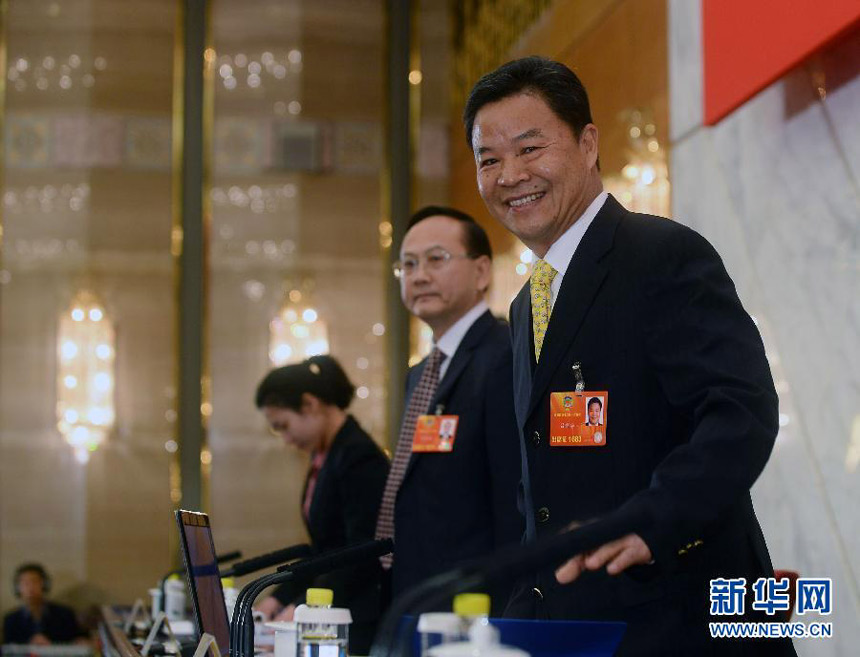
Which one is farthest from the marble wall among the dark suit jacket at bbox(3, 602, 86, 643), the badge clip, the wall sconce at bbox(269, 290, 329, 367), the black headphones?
the black headphones

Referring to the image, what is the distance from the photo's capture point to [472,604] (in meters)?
1.16

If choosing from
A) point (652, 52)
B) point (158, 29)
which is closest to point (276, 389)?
point (652, 52)

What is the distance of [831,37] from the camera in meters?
3.01

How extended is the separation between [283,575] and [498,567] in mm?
958

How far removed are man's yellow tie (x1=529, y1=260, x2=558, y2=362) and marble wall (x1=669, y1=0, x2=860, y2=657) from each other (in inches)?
66.6

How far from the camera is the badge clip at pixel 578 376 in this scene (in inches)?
68.8

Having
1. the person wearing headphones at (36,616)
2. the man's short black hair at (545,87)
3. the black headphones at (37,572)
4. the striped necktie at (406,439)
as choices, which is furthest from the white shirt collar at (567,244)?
the black headphones at (37,572)

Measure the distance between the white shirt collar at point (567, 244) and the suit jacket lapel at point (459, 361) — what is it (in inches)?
45.7

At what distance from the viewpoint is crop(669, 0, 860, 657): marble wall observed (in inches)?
132

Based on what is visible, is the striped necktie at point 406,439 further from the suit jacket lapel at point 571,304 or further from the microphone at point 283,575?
the suit jacket lapel at point 571,304

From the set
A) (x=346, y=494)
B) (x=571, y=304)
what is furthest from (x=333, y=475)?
(x=571, y=304)

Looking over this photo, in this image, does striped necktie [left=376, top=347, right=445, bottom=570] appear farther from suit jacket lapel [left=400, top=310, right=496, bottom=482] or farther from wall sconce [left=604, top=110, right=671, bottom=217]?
wall sconce [left=604, top=110, right=671, bottom=217]

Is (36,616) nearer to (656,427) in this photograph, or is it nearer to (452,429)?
(452,429)

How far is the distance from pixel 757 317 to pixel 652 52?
5.01 feet
